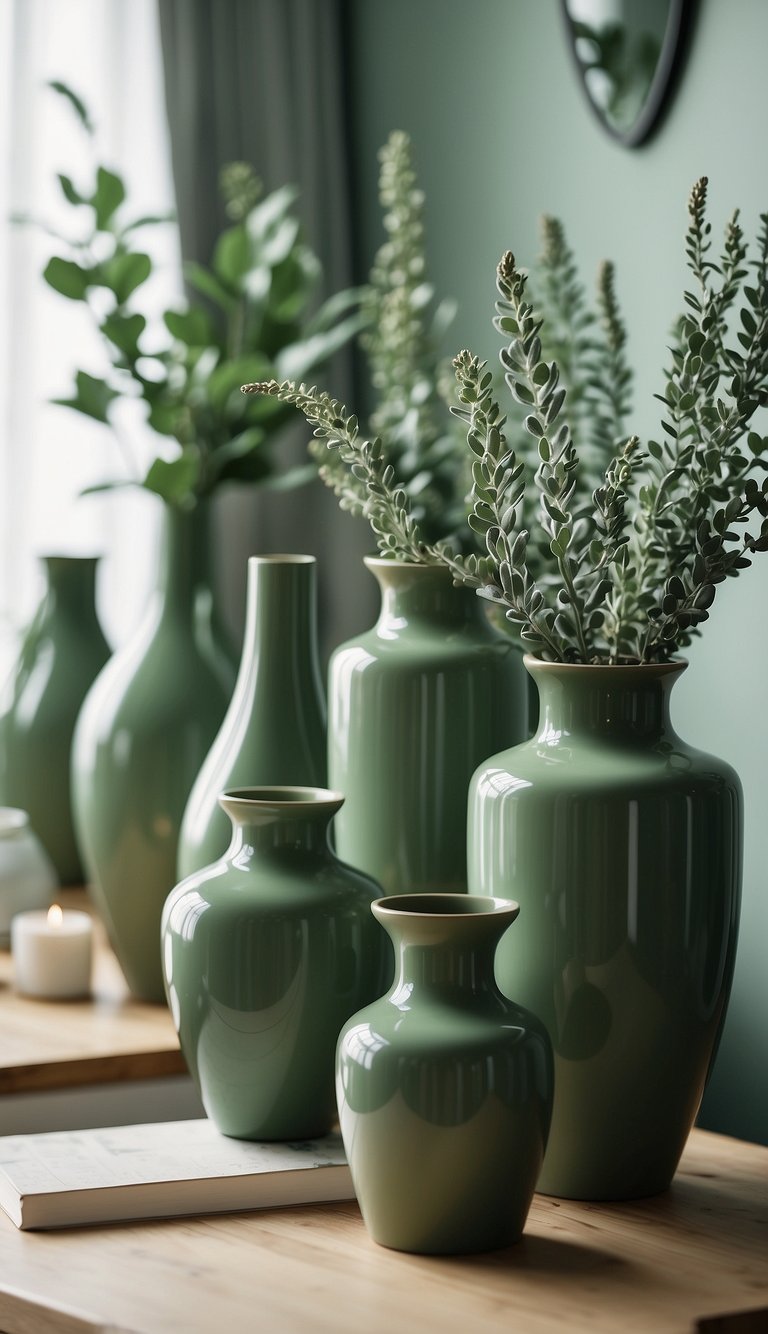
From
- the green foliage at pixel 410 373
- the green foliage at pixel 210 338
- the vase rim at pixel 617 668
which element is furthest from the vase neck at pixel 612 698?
the green foliage at pixel 210 338

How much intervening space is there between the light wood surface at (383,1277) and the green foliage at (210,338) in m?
0.90

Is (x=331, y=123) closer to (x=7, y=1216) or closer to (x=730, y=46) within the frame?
(x=730, y=46)

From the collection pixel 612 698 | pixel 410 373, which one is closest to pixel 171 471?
pixel 410 373

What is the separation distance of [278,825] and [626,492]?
1.02ft

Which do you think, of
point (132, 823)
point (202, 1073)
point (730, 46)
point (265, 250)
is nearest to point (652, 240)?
point (730, 46)

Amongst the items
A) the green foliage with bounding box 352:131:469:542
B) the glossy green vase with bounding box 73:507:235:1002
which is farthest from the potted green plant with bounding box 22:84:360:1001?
the green foliage with bounding box 352:131:469:542

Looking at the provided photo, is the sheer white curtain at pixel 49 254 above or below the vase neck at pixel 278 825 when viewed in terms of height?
above

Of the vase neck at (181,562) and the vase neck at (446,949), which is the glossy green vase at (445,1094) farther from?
the vase neck at (181,562)

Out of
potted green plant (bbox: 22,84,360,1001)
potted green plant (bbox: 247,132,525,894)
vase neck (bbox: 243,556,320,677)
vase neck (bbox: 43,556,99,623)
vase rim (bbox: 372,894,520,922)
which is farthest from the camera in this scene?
vase neck (bbox: 43,556,99,623)

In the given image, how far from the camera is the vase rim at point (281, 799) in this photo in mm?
1063

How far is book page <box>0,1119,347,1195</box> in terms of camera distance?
3.33 feet

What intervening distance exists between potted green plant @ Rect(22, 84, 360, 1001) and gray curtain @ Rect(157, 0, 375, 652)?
50 millimetres

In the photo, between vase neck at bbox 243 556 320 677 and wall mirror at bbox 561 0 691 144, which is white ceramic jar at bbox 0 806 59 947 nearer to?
vase neck at bbox 243 556 320 677

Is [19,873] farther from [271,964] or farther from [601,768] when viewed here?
[601,768]
